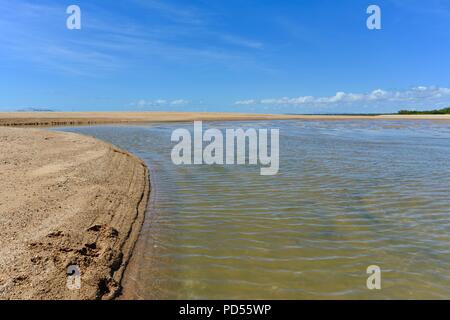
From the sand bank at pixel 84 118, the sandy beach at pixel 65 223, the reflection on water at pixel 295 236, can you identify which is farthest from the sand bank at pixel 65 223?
the sand bank at pixel 84 118

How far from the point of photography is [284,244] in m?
5.63

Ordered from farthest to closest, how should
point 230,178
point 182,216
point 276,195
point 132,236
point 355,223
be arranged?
point 230,178
point 276,195
point 182,216
point 355,223
point 132,236

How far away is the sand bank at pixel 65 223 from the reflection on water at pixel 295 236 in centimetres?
40

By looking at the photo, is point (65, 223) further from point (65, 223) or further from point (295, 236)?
point (295, 236)

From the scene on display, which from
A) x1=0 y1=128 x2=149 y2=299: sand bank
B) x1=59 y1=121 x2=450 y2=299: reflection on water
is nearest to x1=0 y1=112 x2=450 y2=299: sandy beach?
x1=0 y1=128 x2=149 y2=299: sand bank

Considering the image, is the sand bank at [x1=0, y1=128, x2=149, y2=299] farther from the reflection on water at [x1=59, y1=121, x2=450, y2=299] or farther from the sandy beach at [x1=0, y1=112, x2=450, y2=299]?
the reflection on water at [x1=59, y1=121, x2=450, y2=299]

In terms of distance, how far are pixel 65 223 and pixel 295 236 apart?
3.73 m

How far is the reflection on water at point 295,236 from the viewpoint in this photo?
4.38 m

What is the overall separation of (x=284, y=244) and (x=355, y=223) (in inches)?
69.8

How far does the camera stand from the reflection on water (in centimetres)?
438

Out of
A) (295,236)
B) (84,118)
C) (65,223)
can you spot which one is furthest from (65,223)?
(84,118)

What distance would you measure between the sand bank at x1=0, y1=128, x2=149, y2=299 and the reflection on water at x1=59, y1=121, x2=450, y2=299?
1.32 ft

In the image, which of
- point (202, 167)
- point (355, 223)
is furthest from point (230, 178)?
point (355, 223)
